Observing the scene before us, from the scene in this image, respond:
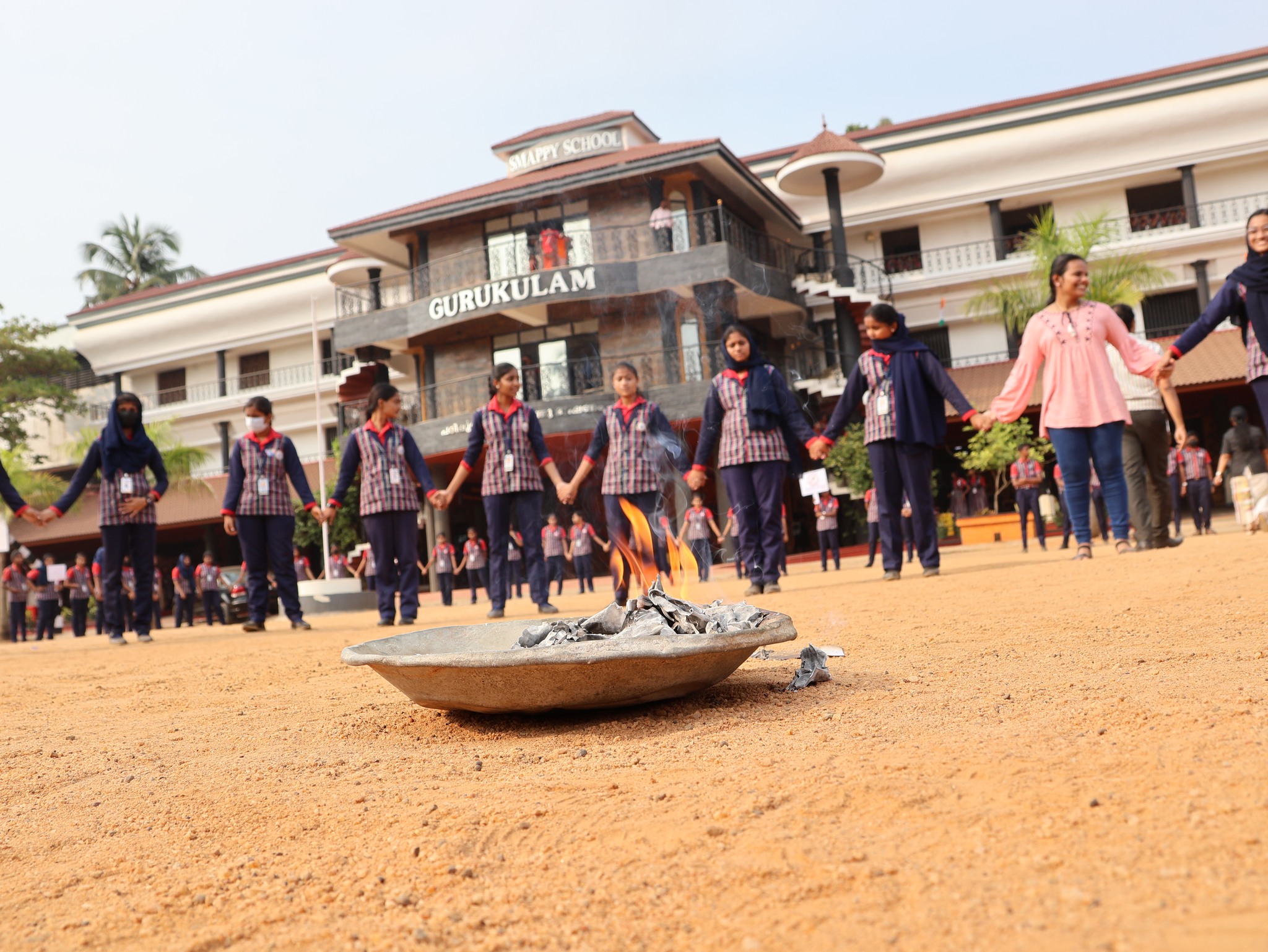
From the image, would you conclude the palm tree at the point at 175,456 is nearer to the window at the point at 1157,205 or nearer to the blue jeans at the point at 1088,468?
the blue jeans at the point at 1088,468

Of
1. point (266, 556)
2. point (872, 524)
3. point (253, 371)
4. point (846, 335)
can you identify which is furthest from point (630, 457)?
point (253, 371)

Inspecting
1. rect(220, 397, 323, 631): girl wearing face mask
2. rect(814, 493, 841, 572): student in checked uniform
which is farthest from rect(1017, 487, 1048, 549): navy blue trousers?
rect(220, 397, 323, 631): girl wearing face mask

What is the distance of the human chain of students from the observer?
6.92 meters

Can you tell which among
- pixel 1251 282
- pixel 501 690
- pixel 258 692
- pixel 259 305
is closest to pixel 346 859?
pixel 501 690

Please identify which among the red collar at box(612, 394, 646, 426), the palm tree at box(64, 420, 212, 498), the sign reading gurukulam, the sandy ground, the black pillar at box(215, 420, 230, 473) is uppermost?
the sign reading gurukulam

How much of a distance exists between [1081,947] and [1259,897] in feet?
0.94

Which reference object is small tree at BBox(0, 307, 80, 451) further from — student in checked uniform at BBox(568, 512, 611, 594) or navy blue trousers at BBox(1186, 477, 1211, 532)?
navy blue trousers at BBox(1186, 477, 1211, 532)

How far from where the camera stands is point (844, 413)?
Answer: 7.65 meters

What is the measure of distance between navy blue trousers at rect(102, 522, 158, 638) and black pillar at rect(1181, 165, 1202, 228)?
25.9 m

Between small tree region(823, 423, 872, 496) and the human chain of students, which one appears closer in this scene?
the human chain of students

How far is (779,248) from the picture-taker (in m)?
26.8

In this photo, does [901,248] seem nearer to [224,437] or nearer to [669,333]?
[669,333]

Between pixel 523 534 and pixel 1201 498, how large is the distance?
1086 cm

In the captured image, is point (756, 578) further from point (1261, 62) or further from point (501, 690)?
point (1261, 62)
